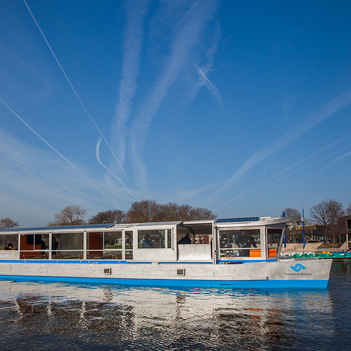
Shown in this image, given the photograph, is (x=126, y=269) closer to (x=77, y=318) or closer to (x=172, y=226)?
Answer: (x=172, y=226)

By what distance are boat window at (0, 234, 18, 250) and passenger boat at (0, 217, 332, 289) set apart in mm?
1467

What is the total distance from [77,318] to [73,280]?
354 inches

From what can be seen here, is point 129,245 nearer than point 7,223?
Yes

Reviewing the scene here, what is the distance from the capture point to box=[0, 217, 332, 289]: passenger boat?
16812 millimetres

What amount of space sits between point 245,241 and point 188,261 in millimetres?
3275

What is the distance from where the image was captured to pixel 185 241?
63.6 feet

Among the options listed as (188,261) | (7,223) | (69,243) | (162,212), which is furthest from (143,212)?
(188,261)

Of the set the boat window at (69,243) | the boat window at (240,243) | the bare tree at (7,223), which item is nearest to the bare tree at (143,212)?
the bare tree at (7,223)

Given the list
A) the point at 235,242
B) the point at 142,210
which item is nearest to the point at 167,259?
the point at 235,242

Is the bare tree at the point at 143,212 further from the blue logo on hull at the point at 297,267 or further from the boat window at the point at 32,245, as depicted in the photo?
the blue logo on hull at the point at 297,267

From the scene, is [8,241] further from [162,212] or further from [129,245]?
[162,212]

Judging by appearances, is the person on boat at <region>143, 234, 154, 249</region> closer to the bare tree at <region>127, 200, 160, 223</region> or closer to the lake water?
the lake water

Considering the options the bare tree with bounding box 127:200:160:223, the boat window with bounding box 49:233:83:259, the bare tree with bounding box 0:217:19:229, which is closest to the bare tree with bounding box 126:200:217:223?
the bare tree with bounding box 127:200:160:223

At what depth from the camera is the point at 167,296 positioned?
52.4 feet
